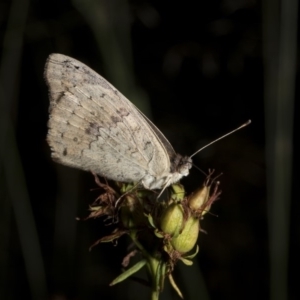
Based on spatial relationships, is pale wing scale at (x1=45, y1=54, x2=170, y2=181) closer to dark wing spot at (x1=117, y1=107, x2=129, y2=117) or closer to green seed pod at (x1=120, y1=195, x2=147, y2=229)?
dark wing spot at (x1=117, y1=107, x2=129, y2=117)

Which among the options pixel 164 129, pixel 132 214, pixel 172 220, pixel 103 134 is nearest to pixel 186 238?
pixel 172 220

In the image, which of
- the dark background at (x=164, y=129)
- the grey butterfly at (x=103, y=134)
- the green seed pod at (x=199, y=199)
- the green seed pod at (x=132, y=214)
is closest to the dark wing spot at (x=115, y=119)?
the grey butterfly at (x=103, y=134)

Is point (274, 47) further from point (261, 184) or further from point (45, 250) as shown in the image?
point (45, 250)

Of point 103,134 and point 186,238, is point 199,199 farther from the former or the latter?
point 103,134

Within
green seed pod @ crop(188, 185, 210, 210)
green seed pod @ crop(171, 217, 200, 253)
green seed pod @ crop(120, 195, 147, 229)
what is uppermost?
green seed pod @ crop(188, 185, 210, 210)

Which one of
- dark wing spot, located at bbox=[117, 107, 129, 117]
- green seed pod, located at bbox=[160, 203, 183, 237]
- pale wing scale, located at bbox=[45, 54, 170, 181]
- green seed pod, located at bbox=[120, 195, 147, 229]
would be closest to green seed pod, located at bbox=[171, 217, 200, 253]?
green seed pod, located at bbox=[160, 203, 183, 237]

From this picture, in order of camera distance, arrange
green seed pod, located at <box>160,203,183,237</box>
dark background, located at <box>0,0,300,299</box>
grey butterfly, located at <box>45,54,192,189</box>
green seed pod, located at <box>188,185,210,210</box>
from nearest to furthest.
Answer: green seed pod, located at <box>160,203,183,237</box>
green seed pod, located at <box>188,185,210,210</box>
grey butterfly, located at <box>45,54,192,189</box>
dark background, located at <box>0,0,300,299</box>
